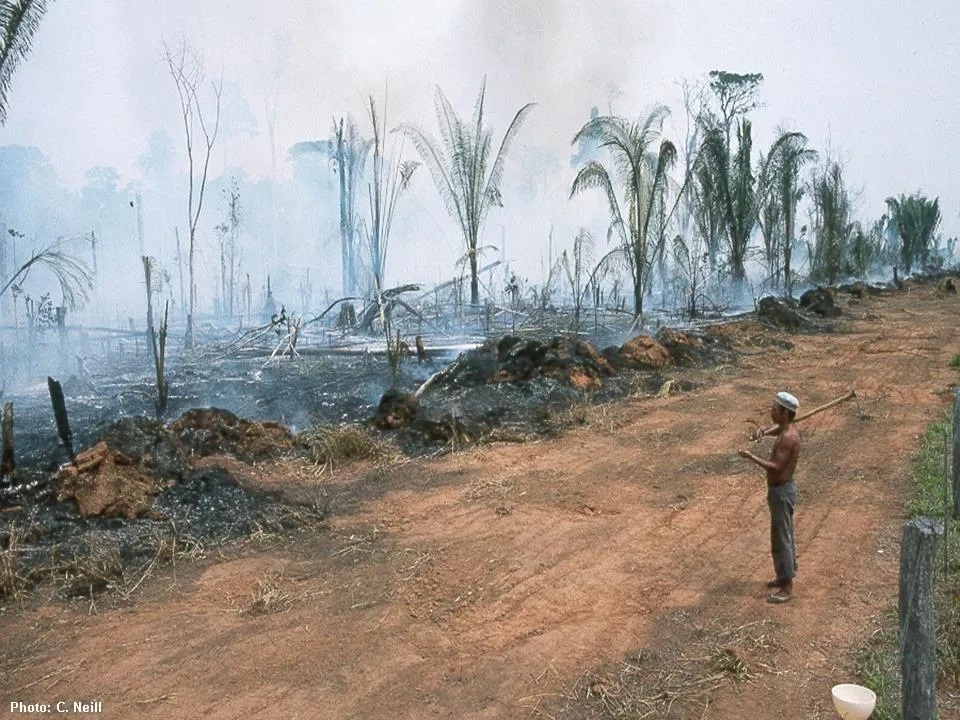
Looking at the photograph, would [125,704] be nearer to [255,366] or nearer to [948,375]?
[255,366]

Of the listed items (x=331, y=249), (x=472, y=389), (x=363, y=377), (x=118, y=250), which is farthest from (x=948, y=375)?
(x=118, y=250)

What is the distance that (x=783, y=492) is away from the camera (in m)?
4.05

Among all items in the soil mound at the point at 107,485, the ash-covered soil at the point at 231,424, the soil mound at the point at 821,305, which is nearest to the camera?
the ash-covered soil at the point at 231,424

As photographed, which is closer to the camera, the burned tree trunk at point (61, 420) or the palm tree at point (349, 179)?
the burned tree trunk at point (61, 420)

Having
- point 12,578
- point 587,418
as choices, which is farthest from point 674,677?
point 587,418

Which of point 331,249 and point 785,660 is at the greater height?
point 331,249

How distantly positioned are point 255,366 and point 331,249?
144ft

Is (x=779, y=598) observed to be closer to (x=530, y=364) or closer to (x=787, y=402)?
(x=787, y=402)

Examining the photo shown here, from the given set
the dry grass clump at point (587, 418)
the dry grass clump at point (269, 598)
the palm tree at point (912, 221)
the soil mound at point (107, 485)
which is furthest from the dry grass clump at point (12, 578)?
the palm tree at point (912, 221)

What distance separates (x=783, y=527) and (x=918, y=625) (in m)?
1.28

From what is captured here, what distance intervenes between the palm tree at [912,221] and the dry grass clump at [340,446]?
42.9 m

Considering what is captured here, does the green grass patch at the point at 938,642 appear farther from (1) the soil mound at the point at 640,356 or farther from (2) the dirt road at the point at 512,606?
(1) the soil mound at the point at 640,356

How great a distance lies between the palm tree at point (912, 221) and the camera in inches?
1591

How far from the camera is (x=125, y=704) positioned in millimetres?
3277
